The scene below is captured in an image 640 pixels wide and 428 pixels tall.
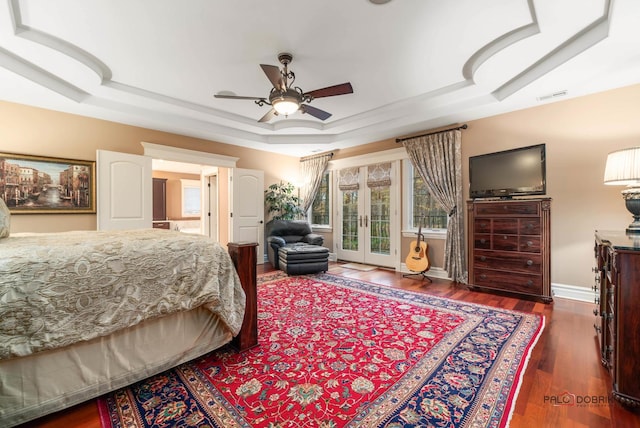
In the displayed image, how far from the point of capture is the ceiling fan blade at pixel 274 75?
2369mm

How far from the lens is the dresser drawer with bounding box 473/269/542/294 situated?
3133 mm

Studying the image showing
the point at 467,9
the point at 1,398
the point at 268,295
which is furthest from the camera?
the point at 268,295

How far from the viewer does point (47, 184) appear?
3541 mm

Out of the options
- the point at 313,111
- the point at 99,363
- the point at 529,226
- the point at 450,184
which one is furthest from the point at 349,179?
the point at 99,363

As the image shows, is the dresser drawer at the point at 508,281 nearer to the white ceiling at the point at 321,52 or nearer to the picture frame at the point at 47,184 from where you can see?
the white ceiling at the point at 321,52

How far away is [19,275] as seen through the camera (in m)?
1.24

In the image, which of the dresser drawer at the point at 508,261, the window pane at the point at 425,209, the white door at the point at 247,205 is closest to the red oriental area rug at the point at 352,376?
the dresser drawer at the point at 508,261

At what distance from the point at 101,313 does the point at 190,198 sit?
317 inches

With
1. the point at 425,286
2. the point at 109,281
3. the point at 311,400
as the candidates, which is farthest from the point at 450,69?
the point at 109,281

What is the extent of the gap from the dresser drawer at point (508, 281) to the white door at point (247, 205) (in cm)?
369

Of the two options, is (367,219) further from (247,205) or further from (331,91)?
(331,91)

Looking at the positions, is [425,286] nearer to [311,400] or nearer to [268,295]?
[268,295]

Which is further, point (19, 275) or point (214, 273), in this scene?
point (214, 273)

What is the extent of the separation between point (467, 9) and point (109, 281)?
3.09m
